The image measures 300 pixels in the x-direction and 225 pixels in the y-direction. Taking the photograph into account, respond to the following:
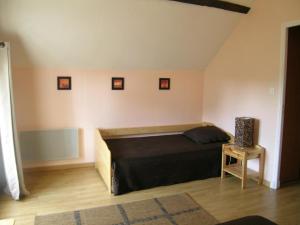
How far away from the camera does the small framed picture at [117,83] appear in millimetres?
4117

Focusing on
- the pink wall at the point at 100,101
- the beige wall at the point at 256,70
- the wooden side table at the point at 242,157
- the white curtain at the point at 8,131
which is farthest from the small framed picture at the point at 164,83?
the white curtain at the point at 8,131

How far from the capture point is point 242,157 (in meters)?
3.40

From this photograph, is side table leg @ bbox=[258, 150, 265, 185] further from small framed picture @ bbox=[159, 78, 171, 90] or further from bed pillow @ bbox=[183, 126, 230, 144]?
small framed picture @ bbox=[159, 78, 171, 90]

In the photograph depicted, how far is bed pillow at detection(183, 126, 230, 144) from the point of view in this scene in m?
4.03

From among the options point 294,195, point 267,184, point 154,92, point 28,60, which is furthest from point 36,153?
point 294,195

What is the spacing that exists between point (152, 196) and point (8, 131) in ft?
5.66

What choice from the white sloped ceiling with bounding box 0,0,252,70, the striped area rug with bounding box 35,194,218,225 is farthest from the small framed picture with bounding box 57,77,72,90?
the striped area rug with bounding box 35,194,218,225

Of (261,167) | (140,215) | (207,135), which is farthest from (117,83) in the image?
(261,167)

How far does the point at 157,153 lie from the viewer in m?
3.52

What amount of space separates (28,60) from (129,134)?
1777mm

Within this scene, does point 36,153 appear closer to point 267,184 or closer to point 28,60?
point 28,60

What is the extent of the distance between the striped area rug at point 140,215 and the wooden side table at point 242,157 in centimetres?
82

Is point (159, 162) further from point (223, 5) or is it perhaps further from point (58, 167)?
point (223, 5)

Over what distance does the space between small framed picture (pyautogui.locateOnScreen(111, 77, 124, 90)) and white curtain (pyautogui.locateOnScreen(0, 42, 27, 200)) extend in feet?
5.00
